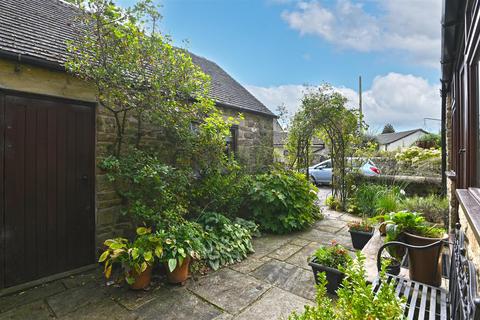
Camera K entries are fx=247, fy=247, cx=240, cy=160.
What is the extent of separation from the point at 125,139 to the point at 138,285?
224 cm

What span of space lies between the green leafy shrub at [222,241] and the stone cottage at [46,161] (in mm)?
1395

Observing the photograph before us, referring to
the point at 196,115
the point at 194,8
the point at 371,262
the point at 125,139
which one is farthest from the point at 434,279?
the point at 194,8

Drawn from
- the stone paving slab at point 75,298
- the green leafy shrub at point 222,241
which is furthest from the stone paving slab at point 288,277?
the stone paving slab at point 75,298

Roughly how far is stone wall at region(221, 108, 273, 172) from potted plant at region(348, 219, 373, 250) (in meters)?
2.80

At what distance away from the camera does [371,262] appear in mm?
2906

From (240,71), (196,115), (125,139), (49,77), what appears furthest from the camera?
(240,71)

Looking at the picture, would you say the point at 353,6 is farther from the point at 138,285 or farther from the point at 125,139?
the point at 138,285

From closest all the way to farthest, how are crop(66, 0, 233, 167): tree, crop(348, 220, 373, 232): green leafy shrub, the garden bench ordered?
the garden bench
crop(66, 0, 233, 167): tree
crop(348, 220, 373, 232): green leafy shrub

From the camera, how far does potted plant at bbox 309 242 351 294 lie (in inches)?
106

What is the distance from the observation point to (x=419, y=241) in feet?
7.91

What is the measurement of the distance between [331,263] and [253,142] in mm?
4502

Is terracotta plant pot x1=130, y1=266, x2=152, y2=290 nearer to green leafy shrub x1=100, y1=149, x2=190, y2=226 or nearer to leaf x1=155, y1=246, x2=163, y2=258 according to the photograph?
leaf x1=155, y1=246, x2=163, y2=258

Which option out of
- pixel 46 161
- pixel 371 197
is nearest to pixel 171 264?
pixel 46 161

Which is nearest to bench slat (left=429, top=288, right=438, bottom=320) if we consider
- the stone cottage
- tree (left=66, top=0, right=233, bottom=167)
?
tree (left=66, top=0, right=233, bottom=167)
